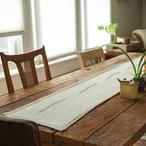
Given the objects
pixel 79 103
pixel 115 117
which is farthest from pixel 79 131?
pixel 79 103

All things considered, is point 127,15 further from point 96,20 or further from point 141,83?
point 141,83

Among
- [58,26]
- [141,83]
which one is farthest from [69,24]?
[141,83]

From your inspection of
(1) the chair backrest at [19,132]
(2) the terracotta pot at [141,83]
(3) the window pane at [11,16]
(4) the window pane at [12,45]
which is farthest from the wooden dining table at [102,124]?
(4) the window pane at [12,45]

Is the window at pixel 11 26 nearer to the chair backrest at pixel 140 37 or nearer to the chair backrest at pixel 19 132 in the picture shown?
Answer: the chair backrest at pixel 19 132

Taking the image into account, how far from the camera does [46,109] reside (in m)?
1.55

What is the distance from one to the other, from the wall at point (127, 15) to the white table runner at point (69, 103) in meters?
3.04

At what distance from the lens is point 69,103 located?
5.35 ft

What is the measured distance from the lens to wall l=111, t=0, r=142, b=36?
5020mm

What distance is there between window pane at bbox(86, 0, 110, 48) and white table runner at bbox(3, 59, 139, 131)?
2.39 m

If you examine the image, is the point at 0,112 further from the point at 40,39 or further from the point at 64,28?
the point at 64,28

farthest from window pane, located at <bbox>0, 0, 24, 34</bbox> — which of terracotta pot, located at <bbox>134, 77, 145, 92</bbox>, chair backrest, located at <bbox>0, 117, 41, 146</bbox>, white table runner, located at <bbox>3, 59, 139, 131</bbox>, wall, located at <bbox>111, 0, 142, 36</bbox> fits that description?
chair backrest, located at <bbox>0, 117, 41, 146</bbox>

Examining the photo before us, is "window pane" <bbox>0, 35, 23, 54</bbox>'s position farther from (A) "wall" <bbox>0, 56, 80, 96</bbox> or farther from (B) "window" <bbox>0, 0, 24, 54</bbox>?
(A) "wall" <bbox>0, 56, 80, 96</bbox>

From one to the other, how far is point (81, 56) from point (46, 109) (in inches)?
41.2

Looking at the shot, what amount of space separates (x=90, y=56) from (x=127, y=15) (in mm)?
3012
